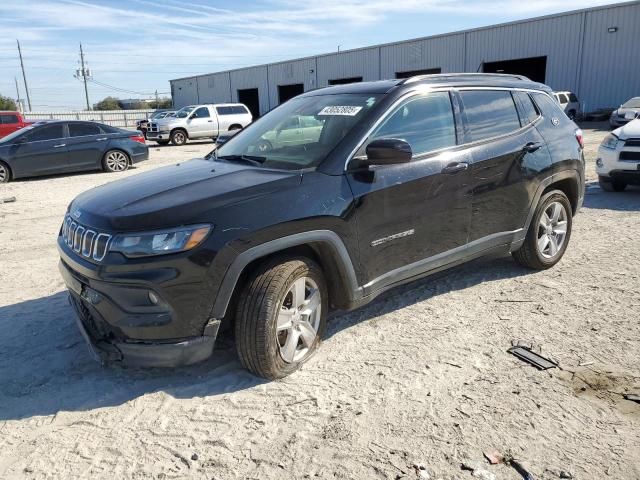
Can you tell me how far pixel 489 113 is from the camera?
14.6ft

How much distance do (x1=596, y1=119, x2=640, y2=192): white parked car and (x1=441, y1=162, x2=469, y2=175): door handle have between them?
5.71 metres

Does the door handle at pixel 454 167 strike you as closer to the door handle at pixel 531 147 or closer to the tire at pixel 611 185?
the door handle at pixel 531 147

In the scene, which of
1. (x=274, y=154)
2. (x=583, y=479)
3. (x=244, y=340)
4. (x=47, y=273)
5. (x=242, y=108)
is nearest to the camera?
(x=583, y=479)

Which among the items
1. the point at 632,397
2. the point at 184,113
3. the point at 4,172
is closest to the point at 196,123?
the point at 184,113

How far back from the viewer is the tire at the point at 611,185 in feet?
28.7

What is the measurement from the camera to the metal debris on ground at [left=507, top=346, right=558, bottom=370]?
339 centimetres

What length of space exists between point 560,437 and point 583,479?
1.01 ft

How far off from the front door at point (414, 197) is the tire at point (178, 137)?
20.5m

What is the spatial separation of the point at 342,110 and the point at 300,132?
373mm

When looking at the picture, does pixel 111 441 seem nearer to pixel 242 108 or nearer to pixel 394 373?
pixel 394 373

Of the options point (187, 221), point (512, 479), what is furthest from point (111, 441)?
point (512, 479)

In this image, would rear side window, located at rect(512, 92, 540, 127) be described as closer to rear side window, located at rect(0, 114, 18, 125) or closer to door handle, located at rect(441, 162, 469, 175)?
door handle, located at rect(441, 162, 469, 175)

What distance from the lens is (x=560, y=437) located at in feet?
8.81

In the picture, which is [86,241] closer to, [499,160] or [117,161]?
[499,160]
